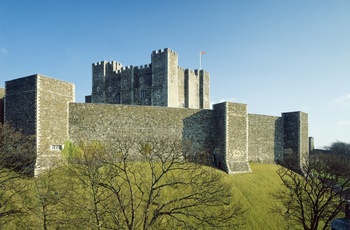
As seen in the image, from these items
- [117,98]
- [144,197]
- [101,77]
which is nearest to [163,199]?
[144,197]

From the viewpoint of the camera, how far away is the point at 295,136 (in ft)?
131

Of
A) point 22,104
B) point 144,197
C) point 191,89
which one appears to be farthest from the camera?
point 191,89

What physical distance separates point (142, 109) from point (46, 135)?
433 inches

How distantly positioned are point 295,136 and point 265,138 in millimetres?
5771

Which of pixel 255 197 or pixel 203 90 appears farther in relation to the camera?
pixel 203 90

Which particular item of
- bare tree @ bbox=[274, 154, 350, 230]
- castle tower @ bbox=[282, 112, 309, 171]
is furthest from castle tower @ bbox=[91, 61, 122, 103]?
bare tree @ bbox=[274, 154, 350, 230]

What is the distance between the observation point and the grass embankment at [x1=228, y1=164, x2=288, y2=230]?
874 inches

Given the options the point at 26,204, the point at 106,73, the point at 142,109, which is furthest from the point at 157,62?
the point at 26,204

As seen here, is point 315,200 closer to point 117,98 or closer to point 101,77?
point 117,98

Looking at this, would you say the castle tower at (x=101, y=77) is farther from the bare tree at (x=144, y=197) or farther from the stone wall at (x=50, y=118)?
the bare tree at (x=144, y=197)

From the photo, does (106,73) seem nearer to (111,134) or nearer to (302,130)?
(111,134)

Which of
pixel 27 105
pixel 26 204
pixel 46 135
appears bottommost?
pixel 26 204

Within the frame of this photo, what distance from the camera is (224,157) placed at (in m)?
31.3

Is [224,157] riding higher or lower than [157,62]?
lower
